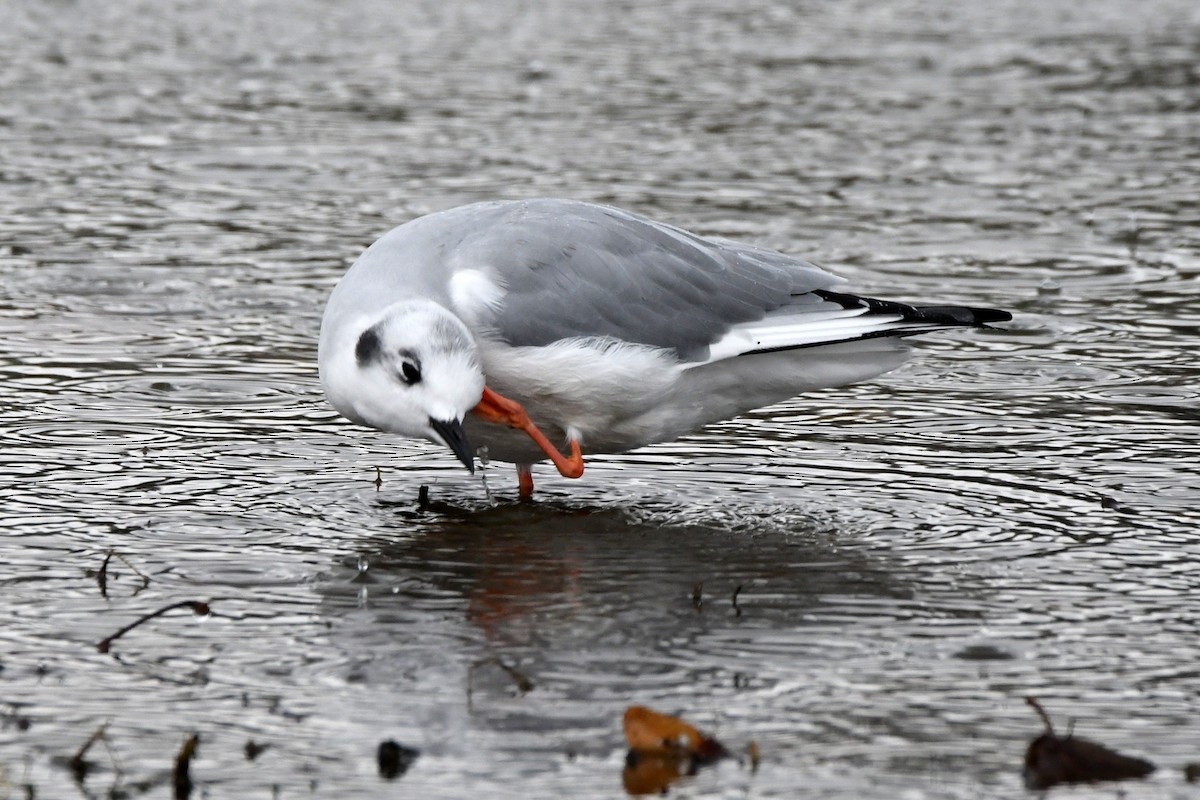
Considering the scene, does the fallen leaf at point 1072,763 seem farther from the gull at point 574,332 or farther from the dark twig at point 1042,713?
the gull at point 574,332

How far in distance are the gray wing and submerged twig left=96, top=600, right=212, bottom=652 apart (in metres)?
1.37

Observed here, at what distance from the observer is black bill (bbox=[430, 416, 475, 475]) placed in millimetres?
5676

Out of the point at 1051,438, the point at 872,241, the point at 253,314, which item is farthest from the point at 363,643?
the point at 872,241

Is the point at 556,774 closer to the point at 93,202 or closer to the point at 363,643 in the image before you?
the point at 363,643

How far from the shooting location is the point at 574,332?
622 centimetres

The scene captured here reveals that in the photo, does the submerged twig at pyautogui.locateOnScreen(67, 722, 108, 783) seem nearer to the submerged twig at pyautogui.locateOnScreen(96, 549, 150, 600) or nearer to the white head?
→ the submerged twig at pyautogui.locateOnScreen(96, 549, 150, 600)

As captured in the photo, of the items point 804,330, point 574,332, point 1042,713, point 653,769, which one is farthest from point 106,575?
point 1042,713

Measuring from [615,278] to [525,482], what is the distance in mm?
769

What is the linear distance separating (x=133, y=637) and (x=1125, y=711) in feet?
7.96

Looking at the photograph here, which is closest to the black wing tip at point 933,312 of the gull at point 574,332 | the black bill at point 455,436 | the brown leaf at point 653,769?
the gull at point 574,332

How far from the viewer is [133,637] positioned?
4984mm

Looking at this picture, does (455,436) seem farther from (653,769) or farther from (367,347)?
(653,769)

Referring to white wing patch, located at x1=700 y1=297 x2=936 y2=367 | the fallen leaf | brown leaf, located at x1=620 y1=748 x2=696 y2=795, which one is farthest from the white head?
the fallen leaf

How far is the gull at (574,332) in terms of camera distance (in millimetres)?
5715
